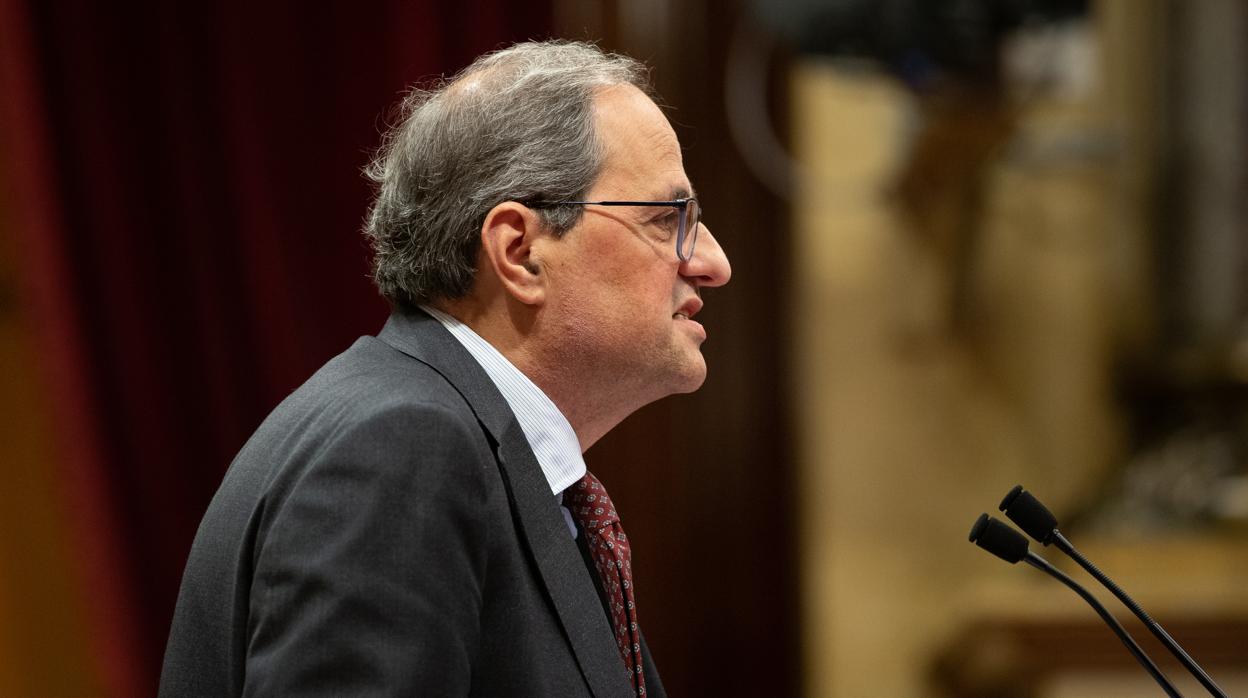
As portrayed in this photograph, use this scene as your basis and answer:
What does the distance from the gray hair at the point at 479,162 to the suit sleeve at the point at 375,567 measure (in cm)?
32

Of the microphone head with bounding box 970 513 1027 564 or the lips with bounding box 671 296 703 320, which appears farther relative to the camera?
the lips with bounding box 671 296 703 320

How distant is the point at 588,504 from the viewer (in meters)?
1.56

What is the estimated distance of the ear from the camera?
1489 mm

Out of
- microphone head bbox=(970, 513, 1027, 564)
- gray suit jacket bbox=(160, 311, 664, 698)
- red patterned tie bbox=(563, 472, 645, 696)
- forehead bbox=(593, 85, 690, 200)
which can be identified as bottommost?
red patterned tie bbox=(563, 472, 645, 696)

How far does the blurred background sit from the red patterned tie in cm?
141

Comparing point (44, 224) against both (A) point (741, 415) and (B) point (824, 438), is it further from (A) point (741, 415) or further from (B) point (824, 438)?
(B) point (824, 438)

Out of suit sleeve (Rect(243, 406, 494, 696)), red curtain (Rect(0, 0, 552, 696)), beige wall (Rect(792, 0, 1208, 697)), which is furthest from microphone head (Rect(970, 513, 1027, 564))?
beige wall (Rect(792, 0, 1208, 697))

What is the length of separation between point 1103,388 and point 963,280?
498 mm

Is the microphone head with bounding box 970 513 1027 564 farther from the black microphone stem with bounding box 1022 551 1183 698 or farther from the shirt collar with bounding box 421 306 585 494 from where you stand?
the shirt collar with bounding box 421 306 585 494

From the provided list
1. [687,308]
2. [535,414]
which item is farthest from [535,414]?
[687,308]

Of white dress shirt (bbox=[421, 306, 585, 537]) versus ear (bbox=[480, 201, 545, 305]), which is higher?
ear (bbox=[480, 201, 545, 305])

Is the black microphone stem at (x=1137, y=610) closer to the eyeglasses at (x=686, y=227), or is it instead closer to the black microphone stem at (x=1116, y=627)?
the black microphone stem at (x=1116, y=627)

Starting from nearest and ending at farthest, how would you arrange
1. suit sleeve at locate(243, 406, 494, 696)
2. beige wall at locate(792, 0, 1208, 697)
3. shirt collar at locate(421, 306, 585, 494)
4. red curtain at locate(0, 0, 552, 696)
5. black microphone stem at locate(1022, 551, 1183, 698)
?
suit sleeve at locate(243, 406, 494, 696)
black microphone stem at locate(1022, 551, 1183, 698)
shirt collar at locate(421, 306, 585, 494)
red curtain at locate(0, 0, 552, 696)
beige wall at locate(792, 0, 1208, 697)

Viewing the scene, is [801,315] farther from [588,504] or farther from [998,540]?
[998,540]
